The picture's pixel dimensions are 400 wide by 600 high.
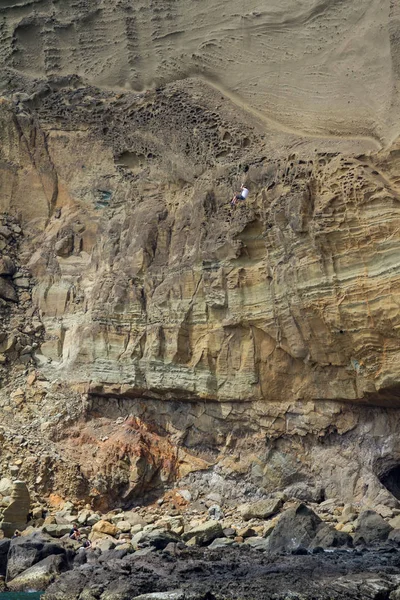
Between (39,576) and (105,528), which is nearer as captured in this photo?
(39,576)

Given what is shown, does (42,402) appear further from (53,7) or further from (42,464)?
(53,7)

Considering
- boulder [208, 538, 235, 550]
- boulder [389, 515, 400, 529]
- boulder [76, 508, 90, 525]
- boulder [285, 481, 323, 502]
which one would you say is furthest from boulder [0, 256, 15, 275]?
boulder [389, 515, 400, 529]

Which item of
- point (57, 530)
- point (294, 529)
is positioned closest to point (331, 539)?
point (294, 529)

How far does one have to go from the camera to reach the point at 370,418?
75.3ft

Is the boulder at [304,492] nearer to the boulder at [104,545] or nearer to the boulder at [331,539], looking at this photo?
the boulder at [331,539]

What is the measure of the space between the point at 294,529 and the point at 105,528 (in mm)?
4931

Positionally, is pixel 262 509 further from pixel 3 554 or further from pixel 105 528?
pixel 3 554

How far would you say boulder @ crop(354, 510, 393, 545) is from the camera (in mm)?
19562

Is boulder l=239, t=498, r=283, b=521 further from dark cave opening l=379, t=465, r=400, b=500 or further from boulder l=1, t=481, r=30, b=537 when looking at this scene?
boulder l=1, t=481, r=30, b=537

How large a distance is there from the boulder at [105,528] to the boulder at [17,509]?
1.95 m

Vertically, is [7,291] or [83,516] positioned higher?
[7,291]

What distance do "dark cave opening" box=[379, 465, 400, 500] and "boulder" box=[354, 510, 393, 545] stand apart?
288 centimetres

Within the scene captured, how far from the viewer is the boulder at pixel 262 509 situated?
22281 millimetres

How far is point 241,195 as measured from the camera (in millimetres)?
24891
